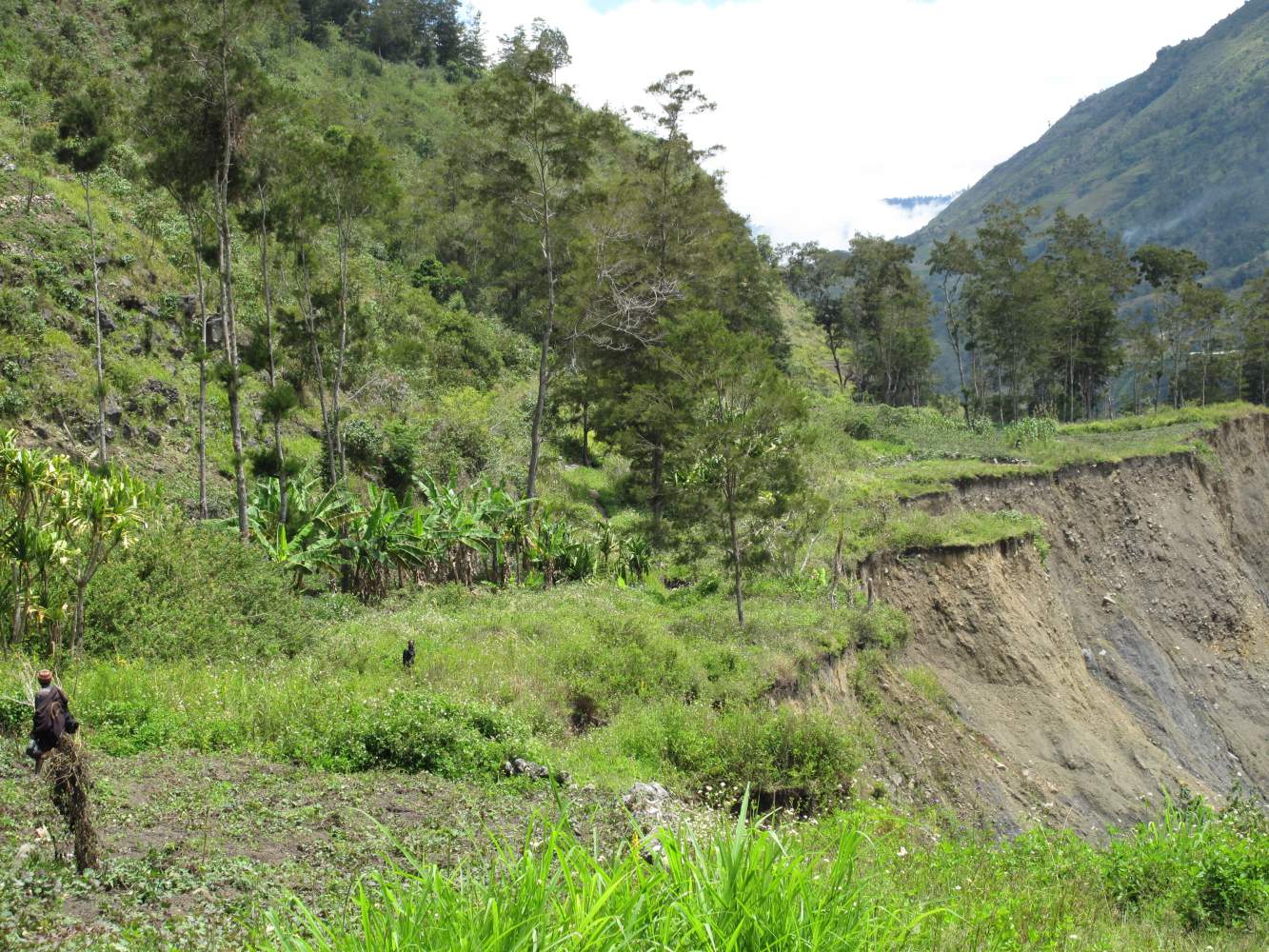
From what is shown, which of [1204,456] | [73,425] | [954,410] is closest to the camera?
[73,425]

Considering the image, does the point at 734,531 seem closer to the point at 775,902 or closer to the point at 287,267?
the point at 775,902

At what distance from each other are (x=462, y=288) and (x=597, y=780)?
40837 millimetres

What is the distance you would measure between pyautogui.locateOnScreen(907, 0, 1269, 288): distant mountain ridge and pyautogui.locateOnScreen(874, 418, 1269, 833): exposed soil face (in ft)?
378

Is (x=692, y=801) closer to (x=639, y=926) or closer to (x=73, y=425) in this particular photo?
(x=639, y=926)

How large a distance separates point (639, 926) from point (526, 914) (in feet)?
1.60

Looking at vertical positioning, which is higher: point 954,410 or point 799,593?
point 954,410

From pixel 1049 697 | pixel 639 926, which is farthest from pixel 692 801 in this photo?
pixel 1049 697

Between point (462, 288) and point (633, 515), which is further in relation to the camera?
point (462, 288)

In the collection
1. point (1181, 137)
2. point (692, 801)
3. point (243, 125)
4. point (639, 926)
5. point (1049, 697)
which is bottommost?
point (1049, 697)

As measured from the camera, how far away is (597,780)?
31.8ft

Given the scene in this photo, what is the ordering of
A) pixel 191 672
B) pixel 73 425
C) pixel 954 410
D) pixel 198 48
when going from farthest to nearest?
pixel 954 410 < pixel 73 425 < pixel 198 48 < pixel 191 672

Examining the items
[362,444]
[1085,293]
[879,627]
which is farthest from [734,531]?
[1085,293]

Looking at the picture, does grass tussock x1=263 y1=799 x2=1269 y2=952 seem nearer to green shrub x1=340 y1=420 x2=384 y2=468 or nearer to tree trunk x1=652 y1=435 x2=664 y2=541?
tree trunk x1=652 y1=435 x2=664 y2=541

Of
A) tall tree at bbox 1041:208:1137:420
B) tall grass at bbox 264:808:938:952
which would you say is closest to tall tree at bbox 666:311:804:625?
tall grass at bbox 264:808:938:952
